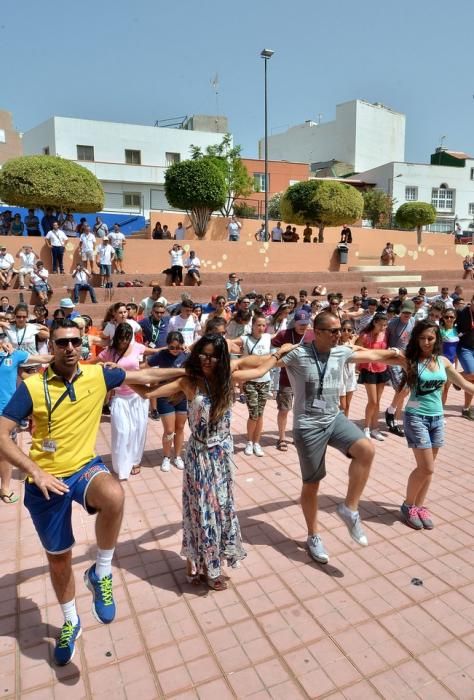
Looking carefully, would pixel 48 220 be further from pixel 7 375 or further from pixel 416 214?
pixel 416 214

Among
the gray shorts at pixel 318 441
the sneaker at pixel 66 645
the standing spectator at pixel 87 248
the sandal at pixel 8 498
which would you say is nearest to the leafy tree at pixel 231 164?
the standing spectator at pixel 87 248

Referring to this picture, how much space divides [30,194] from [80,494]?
14484mm

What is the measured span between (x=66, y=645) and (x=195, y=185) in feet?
58.5

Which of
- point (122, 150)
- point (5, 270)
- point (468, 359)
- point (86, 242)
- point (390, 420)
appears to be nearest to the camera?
point (390, 420)

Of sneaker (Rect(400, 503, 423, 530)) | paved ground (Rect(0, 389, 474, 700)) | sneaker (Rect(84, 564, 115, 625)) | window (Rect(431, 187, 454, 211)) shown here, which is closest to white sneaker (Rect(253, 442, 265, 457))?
paved ground (Rect(0, 389, 474, 700))

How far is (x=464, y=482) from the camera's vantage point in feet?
17.6

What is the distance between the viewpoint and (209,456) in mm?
3342

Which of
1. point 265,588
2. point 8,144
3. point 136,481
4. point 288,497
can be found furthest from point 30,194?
point 8,144

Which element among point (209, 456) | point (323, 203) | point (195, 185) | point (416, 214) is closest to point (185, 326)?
point (209, 456)

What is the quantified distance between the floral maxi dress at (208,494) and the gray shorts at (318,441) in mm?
632

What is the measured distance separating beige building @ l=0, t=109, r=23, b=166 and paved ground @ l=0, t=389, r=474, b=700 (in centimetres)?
3712

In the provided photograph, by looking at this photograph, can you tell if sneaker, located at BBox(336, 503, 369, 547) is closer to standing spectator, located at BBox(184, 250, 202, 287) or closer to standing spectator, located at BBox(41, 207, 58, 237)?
standing spectator, located at BBox(184, 250, 202, 287)

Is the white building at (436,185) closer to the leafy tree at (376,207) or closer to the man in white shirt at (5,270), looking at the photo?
the leafy tree at (376,207)

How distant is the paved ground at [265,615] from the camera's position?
2828 mm
